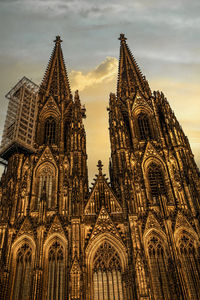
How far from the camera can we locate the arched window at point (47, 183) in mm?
25964

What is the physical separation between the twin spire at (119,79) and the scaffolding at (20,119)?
2.25 meters

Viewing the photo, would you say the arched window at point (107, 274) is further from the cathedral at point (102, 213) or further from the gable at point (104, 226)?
the gable at point (104, 226)

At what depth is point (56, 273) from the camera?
21781 mm

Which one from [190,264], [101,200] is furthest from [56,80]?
[190,264]

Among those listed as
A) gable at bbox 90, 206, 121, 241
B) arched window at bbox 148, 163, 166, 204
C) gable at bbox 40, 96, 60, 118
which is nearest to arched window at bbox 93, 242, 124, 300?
gable at bbox 90, 206, 121, 241

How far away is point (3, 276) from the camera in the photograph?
69.1ft

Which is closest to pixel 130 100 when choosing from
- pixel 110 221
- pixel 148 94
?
pixel 148 94

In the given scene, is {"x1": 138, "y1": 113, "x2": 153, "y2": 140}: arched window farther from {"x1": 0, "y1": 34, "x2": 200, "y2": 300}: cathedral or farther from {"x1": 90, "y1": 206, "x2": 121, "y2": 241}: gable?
{"x1": 90, "y1": 206, "x2": 121, "y2": 241}: gable

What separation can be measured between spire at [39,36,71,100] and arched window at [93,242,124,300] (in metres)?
19.7

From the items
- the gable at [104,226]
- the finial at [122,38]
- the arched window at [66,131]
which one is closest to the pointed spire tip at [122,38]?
the finial at [122,38]

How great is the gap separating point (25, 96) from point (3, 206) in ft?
48.9

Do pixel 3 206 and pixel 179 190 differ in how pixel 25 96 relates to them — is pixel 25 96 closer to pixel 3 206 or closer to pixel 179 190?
pixel 3 206

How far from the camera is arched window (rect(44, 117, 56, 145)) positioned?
101 ft

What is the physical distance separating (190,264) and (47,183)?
1360 cm
